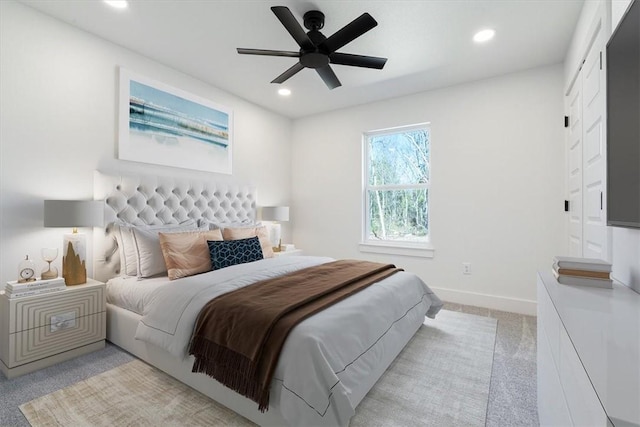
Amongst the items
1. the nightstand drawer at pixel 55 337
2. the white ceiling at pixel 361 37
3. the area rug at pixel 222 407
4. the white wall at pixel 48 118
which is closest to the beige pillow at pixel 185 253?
the nightstand drawer at pixel 55 337

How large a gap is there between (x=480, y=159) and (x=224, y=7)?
10.0 feet

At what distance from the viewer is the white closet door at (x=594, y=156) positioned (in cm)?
177

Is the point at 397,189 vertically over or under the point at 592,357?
over

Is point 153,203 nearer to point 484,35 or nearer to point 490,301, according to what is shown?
point 484,35

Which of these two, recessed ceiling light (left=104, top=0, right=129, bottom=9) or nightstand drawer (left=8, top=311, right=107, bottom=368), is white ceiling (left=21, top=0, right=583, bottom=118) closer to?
recessed ceiling light (left=104, top=0, right=129, bottom=9)

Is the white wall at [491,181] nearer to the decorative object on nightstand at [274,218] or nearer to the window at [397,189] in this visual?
the window at [397,189]

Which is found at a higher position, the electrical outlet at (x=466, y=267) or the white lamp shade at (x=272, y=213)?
the white lamp shade at (x=272, y=213)

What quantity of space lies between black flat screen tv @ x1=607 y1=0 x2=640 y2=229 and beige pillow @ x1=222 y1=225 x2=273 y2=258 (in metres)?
2.83

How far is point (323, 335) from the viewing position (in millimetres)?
1462

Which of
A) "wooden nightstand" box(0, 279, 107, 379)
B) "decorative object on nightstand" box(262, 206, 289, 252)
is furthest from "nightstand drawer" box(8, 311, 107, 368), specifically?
"decorative object on nightstand" box(262, 206, 289, 252)

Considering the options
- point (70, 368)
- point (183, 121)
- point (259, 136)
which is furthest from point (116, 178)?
point (259, 136)

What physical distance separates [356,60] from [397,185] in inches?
86.1

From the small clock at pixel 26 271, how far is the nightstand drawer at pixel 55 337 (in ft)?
1.20

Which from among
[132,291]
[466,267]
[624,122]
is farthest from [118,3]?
[466,267]
